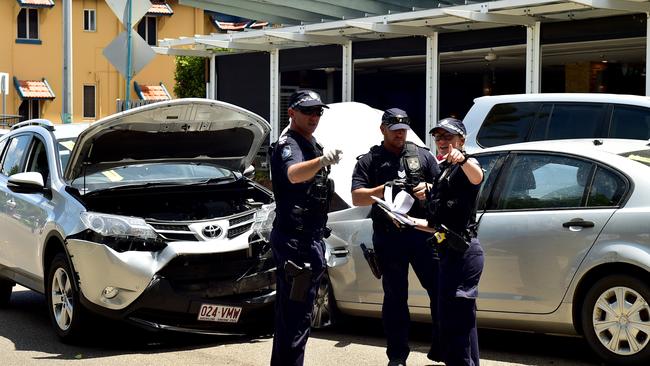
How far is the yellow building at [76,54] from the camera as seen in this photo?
43656mm

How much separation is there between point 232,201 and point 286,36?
11.8m

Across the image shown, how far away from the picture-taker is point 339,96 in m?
22.5

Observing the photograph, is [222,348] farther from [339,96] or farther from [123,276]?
[339,96]

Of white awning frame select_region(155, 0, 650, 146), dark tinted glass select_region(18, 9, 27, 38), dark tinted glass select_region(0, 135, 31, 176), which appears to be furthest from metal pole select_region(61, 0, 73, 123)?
dark tinted glass select_region(18, 9, 27, 38)

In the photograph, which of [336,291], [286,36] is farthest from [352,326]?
[286,36]

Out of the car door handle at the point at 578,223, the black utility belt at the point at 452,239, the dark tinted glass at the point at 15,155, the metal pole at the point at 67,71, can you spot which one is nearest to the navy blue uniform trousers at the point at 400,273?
the black utility belt at the point at 452,239

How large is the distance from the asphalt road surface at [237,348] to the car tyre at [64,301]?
115 millimetres

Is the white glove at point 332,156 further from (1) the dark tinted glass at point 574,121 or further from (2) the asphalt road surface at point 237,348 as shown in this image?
(1) the dark tinted glass at point 574,121


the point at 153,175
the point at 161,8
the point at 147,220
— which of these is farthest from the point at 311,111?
the point at 161,8

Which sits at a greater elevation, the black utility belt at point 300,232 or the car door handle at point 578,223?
the black utility belt at point 300,232

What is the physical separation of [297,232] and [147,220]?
221 cm

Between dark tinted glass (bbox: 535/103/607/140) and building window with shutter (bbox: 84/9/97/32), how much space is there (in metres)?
38.0

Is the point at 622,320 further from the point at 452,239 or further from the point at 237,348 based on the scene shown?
the point at 237,348

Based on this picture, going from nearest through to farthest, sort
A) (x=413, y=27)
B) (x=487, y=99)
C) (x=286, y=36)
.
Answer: (x=487, y=99), (x=413, y=27), (x=286, y=36)
